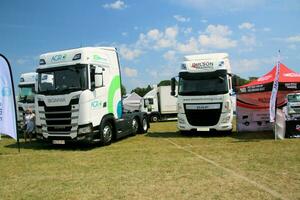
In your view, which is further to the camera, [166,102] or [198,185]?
[166,102]

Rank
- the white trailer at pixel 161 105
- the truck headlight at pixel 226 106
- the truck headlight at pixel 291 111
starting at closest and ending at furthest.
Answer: the truck headlight at pixel 226 106 → the truck headlight at pixel 291 111 → the white trailer at pixel 161 105

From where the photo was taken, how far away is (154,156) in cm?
984

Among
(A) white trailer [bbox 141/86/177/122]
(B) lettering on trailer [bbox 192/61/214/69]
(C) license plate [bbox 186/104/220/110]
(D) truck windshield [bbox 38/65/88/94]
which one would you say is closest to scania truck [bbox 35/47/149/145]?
(D) truck windshield [bbox 38/65/88/94]

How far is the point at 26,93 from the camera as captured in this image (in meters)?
18.4

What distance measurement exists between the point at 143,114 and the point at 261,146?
754 cm

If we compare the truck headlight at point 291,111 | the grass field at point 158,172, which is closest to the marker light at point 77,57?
the grass field at point 158,172

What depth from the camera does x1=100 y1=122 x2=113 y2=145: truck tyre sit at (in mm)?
12293

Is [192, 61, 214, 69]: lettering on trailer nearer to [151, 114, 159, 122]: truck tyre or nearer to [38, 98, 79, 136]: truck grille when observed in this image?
[38, 98, 79, 136]: truck grille

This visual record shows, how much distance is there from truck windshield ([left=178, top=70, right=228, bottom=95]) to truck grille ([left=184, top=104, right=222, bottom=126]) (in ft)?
2.51

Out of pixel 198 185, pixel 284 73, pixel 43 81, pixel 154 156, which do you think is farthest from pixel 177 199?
pixel 284 73

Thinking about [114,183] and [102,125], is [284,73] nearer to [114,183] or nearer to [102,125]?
[102,125]

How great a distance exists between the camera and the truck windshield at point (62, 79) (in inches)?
458

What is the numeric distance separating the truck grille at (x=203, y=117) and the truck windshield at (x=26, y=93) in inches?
337

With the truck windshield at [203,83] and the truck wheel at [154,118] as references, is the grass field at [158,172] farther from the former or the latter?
the truck wheel at [154,118]
